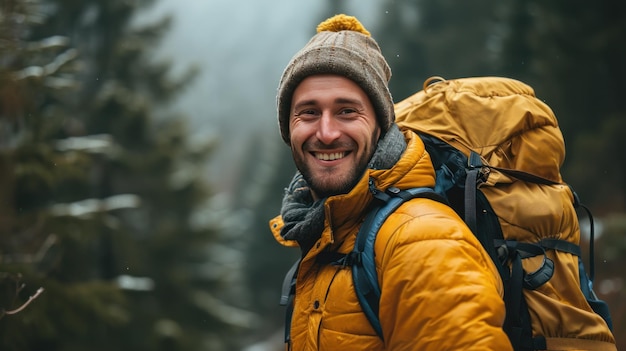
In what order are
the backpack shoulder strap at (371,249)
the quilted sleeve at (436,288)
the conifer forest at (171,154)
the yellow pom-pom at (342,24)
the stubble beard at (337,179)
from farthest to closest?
the conifer forest at (171,154) → the yellow pom-pom at (342,24) → the stubble beard at (337,179) → the backpack shoulder strap at (371,249) → the quilted sleeve at (436,288)

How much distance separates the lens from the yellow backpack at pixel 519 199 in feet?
8.43

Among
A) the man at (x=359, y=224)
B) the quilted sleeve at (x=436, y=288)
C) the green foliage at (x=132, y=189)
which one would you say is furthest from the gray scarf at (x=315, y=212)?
the green foliage at (x=132, y=189)

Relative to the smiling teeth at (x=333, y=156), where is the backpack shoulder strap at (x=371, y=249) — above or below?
below

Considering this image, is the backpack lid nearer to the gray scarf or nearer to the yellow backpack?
the yellow backpack

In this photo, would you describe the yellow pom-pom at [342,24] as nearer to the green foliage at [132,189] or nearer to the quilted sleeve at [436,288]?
the quilted sleeve at [436,288]

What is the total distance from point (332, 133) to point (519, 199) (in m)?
0.88

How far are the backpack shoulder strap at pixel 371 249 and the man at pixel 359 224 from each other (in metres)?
0.03

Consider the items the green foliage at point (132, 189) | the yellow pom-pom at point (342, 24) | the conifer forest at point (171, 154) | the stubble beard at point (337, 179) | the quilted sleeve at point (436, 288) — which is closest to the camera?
the quilted sleeve at point (436, 288)

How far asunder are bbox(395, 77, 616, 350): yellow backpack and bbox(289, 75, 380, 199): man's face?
0.32m

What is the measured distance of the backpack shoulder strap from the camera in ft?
7.99

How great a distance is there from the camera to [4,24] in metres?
5.01

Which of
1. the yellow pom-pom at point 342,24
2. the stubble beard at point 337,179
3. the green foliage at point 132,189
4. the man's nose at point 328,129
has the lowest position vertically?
the green foliage at point 132,189

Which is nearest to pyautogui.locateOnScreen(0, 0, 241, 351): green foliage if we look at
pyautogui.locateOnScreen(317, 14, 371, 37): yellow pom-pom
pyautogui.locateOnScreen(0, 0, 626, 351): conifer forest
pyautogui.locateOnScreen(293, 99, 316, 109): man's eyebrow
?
pyautogui.locateOnScreen(0, 0, 626, 351): conifer forest

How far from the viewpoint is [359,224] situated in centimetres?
273
